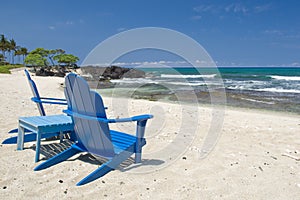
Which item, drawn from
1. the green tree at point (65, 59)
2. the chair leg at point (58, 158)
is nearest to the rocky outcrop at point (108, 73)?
the green tree at point (65, 59)

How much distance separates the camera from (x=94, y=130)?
2.93 meters

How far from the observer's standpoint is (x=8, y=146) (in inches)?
156

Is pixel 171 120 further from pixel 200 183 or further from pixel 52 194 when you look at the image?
pixel 52 194

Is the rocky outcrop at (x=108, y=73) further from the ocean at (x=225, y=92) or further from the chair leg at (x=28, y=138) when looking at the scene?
the chair leg at (x=28, y=138)

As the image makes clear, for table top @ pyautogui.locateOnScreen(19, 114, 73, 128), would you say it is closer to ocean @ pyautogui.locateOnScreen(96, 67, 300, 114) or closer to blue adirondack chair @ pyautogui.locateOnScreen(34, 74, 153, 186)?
blue adirondack chair @ pyautogui.locateOnScreen(34, 74, 153, 186)

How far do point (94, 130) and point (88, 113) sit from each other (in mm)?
223

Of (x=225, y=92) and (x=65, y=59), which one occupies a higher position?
(x=65, y=59)

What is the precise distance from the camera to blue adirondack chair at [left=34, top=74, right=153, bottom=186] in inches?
109

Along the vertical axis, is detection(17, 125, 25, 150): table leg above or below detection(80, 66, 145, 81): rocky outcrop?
below

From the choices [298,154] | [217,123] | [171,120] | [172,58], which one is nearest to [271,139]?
[298,154]

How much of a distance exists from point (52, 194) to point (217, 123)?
15.7 feet

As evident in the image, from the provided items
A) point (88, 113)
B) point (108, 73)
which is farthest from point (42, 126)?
point (108, 73)

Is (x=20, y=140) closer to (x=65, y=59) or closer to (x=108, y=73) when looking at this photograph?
(x=108, y=73)

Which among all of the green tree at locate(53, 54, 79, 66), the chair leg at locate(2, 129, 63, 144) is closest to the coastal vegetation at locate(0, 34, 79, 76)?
the green tree at locate(53, 54, 79, 66)
